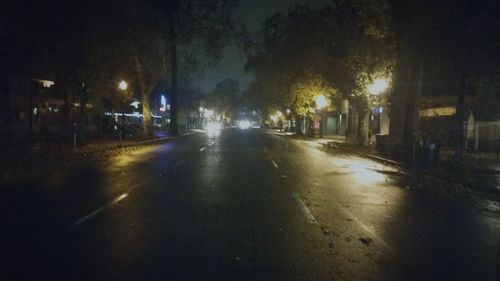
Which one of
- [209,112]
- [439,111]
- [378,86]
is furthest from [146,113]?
[209,112]

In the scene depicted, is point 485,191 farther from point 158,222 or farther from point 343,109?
point 343,109

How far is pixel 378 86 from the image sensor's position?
110 feet

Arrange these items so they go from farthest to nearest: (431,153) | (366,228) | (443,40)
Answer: (443,40), (431,153), (366,228)

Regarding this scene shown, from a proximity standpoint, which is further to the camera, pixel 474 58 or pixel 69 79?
pixel 69 79

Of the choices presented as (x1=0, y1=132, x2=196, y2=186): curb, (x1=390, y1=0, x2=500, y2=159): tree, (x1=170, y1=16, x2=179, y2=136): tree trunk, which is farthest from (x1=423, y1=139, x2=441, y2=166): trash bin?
(x1=170, y1=16, x2=179, y2=136): tree trunk

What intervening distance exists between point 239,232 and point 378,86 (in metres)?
Result: 26.8

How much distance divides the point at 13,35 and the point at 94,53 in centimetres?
667

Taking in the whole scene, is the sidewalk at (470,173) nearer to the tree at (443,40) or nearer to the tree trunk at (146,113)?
the tree at (443,40)

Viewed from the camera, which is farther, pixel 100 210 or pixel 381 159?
pixel 381 159

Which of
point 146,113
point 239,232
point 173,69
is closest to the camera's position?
point 239,232

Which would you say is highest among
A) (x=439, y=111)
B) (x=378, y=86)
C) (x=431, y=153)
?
(x=378, y=86)

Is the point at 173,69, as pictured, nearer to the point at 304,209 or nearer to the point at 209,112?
the point at 304,209

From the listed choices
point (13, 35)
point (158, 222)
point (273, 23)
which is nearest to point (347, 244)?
point (158, 222)

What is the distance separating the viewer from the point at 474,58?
2316cm
